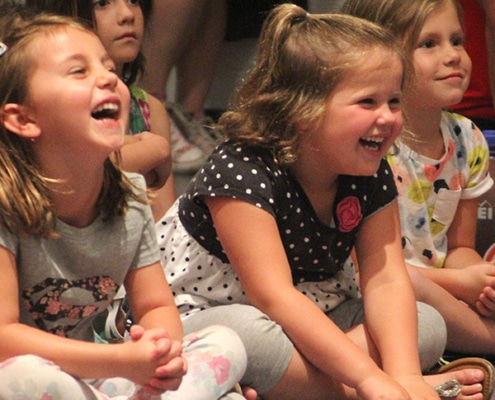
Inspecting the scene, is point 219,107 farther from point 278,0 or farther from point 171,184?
point 171,184

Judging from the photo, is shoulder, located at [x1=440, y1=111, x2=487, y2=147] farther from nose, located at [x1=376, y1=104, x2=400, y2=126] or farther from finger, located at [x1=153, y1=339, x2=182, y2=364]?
finger, located at [x1=153, y1=339, x2=182, y2=364]

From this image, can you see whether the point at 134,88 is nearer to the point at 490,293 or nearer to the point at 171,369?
the point at 490,293

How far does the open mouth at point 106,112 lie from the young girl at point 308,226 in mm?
222

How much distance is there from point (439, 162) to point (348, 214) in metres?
0.37

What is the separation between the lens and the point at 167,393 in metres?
1.17

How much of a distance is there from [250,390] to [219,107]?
1523 millimetres

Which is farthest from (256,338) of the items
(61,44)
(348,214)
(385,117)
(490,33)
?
(490,33)

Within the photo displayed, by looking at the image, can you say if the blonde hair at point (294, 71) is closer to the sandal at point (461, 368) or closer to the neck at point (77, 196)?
the neck at point (77, 196)

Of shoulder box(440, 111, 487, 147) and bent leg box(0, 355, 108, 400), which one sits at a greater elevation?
bent leg box(0, 355, 108, 400)

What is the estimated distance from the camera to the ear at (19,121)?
3.93ft

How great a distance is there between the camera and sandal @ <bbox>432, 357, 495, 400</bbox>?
141 cm

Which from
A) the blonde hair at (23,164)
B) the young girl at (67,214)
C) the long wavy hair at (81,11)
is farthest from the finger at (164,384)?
the long wavy hair at (81,11)

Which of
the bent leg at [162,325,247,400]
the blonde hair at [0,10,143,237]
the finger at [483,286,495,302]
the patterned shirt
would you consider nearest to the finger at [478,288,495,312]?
the finger at [483,286,495,302]

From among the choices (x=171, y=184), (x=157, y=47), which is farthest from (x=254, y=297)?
(x=157, y=47)
